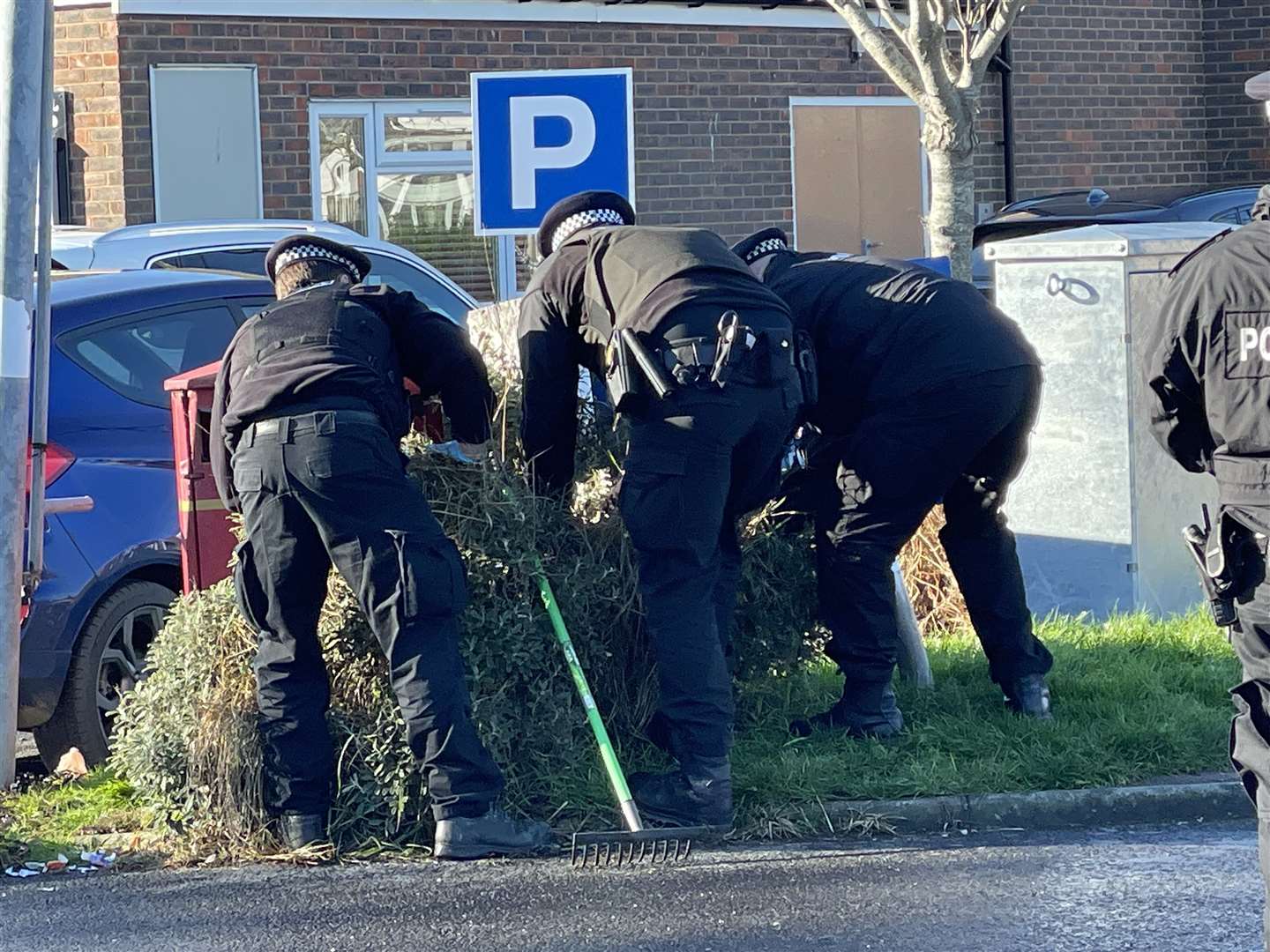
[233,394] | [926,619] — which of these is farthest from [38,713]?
[926,619]

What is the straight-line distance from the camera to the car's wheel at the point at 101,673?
608 centimetres

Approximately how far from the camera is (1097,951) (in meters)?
4.39

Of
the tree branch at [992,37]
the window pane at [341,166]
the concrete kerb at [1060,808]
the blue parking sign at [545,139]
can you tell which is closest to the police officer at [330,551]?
the concrete kerb at [1060,808]

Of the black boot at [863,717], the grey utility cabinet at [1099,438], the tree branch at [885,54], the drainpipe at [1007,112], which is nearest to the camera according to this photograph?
the black boot at [863,717]

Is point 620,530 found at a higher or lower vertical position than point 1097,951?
higher

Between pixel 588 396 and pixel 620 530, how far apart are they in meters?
0.69

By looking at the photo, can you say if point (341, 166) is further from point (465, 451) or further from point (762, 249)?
point (465, 451)

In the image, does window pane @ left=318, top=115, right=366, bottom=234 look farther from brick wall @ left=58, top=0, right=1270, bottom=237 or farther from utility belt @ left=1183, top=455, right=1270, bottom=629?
utility belt @ left=1183, top=455, right=1270, bottom=629

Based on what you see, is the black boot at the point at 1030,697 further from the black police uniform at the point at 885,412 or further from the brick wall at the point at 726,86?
the brick wall at the point at 726,86

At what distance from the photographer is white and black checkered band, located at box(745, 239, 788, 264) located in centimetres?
614

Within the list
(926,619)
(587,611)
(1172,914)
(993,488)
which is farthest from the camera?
(926,619)

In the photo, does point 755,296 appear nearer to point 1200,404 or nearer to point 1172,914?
point 1200,404

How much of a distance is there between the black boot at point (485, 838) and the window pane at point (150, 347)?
2.09m

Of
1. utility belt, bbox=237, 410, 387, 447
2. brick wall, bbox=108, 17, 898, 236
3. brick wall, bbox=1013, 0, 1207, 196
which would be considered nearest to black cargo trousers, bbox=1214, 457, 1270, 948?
utility belt, bbox=237, 410, 387, 447
